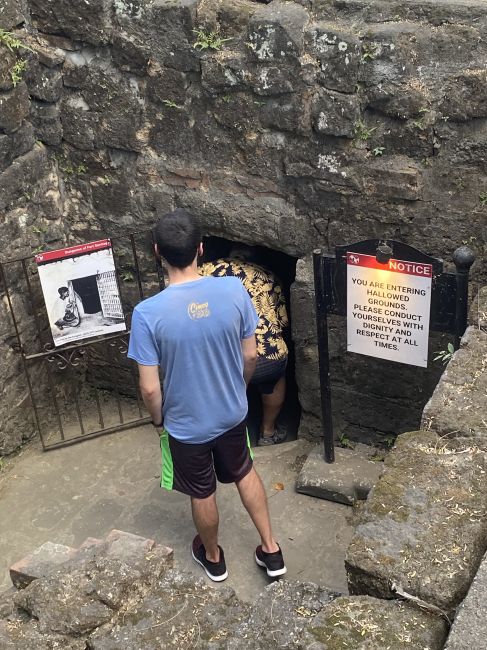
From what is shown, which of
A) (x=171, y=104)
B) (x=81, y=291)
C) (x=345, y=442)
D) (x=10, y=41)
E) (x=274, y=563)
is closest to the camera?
(x=274, y=563)

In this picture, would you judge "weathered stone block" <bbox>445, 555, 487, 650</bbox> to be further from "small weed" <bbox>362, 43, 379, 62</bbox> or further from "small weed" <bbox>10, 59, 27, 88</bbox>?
"small weed" <bbox>10, 59, 27, 88</bbox>

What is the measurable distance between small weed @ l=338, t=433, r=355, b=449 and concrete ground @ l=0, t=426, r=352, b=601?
0.22 metres

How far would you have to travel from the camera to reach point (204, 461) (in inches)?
136

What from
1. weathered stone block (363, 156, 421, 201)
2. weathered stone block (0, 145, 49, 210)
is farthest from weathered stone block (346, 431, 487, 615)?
weathered stone block (0, 145, 49, 210)

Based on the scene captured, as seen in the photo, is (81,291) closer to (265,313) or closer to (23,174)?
(23,174)

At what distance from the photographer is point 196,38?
409 centimetres

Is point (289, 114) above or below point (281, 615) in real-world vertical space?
above

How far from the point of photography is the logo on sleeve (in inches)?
122

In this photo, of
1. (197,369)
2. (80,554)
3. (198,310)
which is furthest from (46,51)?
(80,554)

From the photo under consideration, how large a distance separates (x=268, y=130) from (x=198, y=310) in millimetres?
1517

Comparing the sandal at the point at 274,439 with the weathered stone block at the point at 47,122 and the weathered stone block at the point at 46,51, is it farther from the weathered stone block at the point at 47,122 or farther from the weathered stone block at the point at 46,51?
the weathered stone block at the point at 46,51

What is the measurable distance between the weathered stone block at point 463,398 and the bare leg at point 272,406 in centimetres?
178

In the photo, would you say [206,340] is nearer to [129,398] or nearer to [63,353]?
[63,353]

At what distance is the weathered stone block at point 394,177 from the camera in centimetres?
398
